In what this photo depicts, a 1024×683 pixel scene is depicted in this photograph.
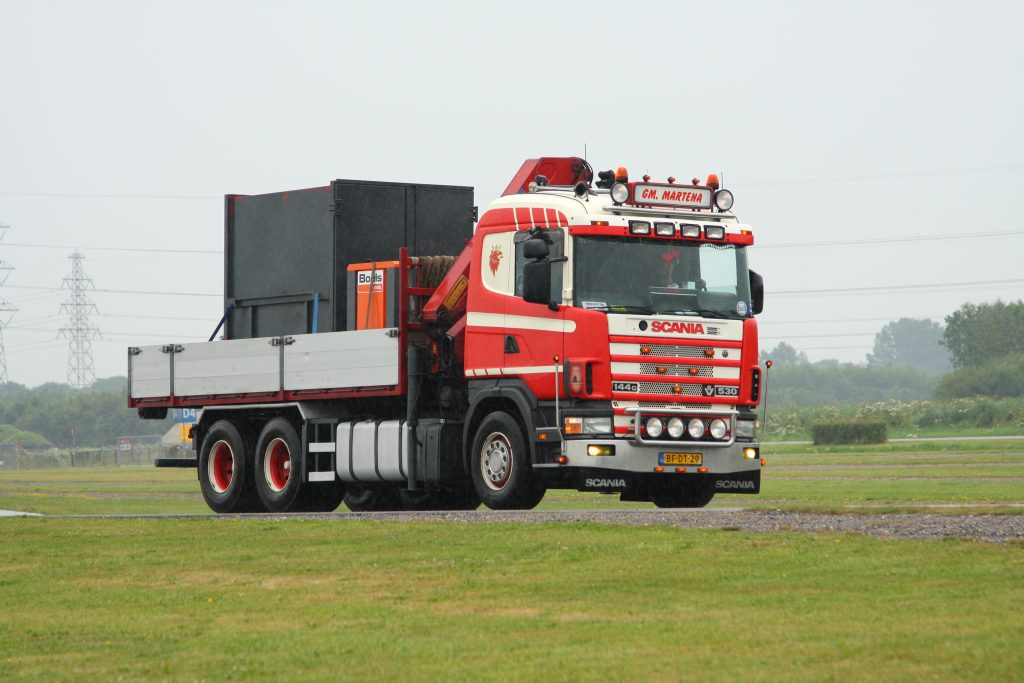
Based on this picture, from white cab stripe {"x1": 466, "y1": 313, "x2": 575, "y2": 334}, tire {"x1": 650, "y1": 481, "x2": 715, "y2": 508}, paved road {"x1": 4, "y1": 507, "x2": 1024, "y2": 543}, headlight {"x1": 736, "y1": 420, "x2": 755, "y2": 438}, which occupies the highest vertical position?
white cab stripe {"x1": 466, "y1": 313, "x2": 575, "y2": 334}

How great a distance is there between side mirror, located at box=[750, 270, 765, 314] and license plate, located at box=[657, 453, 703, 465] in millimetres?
2208

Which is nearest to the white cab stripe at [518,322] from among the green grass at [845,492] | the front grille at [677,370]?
the front grille at [677,370]

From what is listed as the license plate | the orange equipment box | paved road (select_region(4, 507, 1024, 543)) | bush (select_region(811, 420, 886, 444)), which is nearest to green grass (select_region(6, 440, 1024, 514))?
paved road (select_region(4, 507, 1024, 543))

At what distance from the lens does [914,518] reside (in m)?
18.4

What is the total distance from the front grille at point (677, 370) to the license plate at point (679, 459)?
99cm

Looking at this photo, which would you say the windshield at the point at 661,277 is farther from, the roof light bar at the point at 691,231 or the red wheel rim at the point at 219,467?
the red wheel rim at the point at 219,467

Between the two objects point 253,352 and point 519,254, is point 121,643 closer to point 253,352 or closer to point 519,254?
point 519,254

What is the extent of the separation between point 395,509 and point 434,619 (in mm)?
15016

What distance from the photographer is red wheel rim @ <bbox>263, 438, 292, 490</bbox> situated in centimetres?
2500

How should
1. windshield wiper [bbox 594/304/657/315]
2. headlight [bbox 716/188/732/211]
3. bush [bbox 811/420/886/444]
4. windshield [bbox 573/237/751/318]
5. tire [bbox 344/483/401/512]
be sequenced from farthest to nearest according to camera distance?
bush [bbox 811/420/886/444] → tire [bbox 344/483/401/512] → headlight [bbox 716/188/732/211] → windshield [bbox 573/237/751/318] → windshield wiper [bbox 594/304/657/315]

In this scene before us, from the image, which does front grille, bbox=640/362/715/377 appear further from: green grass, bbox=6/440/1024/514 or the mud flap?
green grass, bbox=6/440/1024/514

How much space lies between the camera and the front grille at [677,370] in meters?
20.1

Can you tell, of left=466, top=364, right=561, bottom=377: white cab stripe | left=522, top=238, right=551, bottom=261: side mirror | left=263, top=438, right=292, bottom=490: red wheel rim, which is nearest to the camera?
left=522, top=238, right=551, bottom=261: side mirror

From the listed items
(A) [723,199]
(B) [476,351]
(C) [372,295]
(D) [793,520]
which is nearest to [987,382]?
(C) [372,295]
